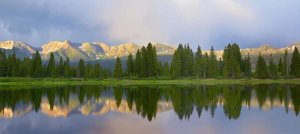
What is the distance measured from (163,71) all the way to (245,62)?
4014 centimetres

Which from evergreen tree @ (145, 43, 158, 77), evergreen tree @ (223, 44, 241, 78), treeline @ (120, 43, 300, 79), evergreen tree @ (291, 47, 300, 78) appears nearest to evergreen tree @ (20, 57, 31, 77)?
treeline @ (120, 43, 300, 79)

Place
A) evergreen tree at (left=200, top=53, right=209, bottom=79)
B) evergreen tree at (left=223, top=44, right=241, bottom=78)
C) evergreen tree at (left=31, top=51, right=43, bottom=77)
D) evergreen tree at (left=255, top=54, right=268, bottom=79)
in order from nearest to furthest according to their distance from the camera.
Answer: evergreen tree at (left=223, top=44, right=241, bottom=78) < evergreen tree at (left=200, top=53, right=209, bottom=79) < evergreen tree at (left=255, top=54, right=268, bottom=79) < evergreen tree at (left=31, top=51, right=43, bottom=77)

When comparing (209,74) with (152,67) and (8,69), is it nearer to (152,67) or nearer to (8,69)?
(152,67)

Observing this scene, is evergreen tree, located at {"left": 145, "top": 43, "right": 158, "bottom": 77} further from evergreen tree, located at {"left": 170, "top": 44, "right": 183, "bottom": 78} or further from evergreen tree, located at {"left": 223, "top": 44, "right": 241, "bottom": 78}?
evergreen tree, located at {"left": 223, "top": 44, "right": 241, "bottom": 78}

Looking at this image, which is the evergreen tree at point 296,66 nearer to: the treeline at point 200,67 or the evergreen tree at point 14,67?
the treeline at point 200,67

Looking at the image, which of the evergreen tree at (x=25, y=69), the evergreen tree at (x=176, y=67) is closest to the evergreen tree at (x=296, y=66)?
the evergreen tree at (x=176, y=67)

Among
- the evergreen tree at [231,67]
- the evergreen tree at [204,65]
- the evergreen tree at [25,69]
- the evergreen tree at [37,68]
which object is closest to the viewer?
the evergreen tree at [231,67]

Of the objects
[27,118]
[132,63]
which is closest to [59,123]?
[27,118]

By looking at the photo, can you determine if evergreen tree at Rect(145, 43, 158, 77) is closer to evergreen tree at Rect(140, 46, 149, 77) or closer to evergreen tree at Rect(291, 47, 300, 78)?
evergreen tree at Rect(140, 46, 149, 77)

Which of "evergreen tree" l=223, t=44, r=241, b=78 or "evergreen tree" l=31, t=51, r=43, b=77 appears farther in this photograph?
"evergreen tree" l=31, t=51, r=43, b=77

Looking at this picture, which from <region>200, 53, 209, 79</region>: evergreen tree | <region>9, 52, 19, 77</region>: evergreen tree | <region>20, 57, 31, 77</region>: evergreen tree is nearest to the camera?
<region>200, 53, 209, 79</region>: evergreen tree

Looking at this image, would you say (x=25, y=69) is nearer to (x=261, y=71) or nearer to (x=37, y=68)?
(x=37, y=68)

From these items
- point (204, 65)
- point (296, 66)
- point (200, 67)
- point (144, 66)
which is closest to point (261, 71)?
point (296, 66)

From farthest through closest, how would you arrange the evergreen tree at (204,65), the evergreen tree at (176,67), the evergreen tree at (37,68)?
the evergreen tree at (37,68), the evergreen tree at (204,65), the evergreen tree at (176,67)
